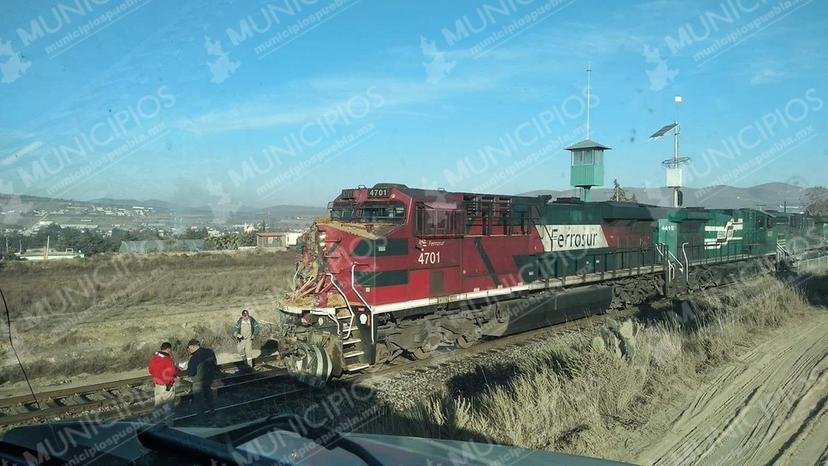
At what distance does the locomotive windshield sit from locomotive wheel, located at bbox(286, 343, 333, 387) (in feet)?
9.18

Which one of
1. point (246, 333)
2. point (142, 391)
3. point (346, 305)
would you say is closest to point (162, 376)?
point (142, 391)

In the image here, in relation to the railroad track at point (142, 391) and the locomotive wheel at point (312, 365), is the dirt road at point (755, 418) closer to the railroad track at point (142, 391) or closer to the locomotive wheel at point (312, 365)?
the railroad track at point (142, 391)

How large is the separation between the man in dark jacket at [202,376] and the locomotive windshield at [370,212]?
4.08 metres

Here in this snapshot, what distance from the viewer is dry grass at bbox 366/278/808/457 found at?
18.6 feet

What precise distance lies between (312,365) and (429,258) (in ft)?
9.91

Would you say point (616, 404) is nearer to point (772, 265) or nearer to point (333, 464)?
point (333, 464)

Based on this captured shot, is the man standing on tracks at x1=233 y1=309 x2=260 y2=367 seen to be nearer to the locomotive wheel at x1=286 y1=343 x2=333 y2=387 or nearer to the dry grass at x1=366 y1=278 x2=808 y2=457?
the locomotive wheel at x1=286 y1=343 x2=333 y2=387

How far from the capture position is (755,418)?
20.7 feet

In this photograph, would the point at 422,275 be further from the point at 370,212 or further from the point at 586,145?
the point at 586,145

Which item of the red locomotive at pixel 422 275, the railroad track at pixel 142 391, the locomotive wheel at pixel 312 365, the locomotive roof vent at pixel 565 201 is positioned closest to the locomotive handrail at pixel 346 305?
the red locomotive at pixel 422 275

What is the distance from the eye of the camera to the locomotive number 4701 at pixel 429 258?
1084 cm

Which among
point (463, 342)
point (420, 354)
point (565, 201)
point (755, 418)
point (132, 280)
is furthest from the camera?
point (132, 280)

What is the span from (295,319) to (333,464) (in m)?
8.54

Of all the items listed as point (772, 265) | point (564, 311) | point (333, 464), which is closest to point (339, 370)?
point (564, 311)
